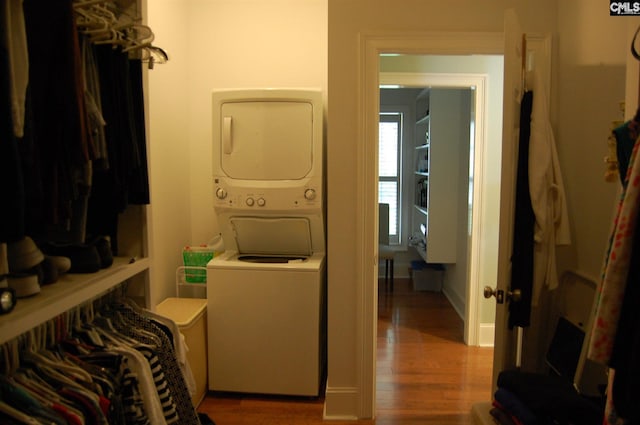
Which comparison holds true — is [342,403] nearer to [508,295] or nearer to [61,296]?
[508,295]

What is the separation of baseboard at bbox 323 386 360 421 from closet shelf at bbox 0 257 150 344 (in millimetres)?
1406

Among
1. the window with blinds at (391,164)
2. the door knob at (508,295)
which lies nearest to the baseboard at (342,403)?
the door knob at (508,295)

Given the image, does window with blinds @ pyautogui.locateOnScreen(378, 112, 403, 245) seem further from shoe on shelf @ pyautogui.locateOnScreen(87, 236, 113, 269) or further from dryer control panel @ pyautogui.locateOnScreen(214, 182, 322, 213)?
shoe on shelf @ pyautogui.locateOnScreen(87, 236, 113, 269)

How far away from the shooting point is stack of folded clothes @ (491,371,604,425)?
1.19 m

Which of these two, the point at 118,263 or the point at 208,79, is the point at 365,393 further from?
the point at 208,79

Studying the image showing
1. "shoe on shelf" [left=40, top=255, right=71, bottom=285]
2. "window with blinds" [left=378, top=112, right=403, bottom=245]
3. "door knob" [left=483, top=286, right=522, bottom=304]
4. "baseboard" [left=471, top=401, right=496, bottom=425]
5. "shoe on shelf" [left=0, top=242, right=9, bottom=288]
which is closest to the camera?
"shoe on shelf" [left=0, top=242, right=9, bottom=288]

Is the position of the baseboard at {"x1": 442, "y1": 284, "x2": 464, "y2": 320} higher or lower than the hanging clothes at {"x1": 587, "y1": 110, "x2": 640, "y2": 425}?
lower

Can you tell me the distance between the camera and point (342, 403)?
2422 millimetres

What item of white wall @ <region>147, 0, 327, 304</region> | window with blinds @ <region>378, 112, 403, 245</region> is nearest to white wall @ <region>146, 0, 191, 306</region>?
white wall @ <region>147, 0, 327, 304</region>

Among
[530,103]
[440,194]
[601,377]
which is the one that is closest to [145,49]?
[530,103]

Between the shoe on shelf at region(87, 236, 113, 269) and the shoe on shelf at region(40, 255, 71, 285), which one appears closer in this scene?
the shoe on shelf at region(40, 255, 71, 285)

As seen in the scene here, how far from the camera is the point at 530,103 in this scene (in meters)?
1.79

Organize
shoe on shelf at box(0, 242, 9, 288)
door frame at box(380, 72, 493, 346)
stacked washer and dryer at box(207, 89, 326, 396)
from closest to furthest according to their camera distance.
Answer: shoe on shelf at box(0, 242, 9, 288) < stacked washer and dryer at box(207, 89, 326, 396) < door frame at box(380, 72, 493, 346)

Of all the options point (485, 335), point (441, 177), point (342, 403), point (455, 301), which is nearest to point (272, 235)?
point (342, 403)
